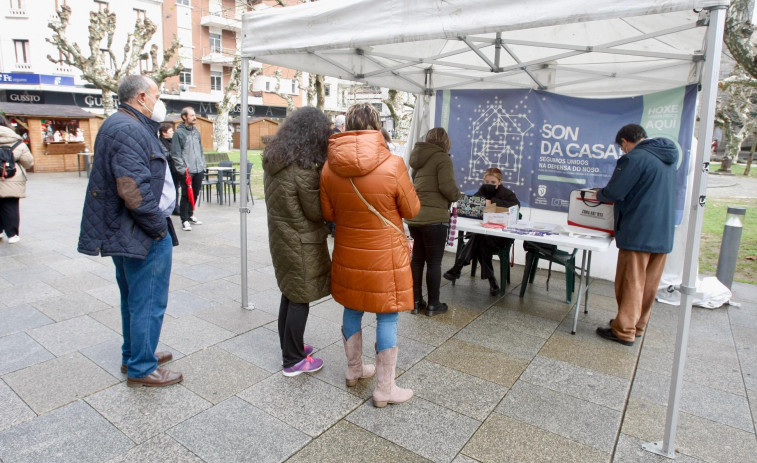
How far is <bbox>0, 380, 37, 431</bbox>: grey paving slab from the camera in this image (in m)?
2.45

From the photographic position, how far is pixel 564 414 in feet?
9.02

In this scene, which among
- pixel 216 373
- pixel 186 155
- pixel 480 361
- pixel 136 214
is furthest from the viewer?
pixel 186 155

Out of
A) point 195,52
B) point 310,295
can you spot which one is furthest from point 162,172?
point 195,52

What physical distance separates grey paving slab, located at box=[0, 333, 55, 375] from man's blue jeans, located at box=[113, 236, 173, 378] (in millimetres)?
824

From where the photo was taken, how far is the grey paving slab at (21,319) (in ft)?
11.8

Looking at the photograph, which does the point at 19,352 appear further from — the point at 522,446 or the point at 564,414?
the point at 564,414

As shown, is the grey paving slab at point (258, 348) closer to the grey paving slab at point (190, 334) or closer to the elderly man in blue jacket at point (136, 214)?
the grey paving slab at point (190, 334)

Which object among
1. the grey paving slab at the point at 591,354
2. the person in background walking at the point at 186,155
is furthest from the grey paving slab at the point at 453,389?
the person in background walking at the point at 186,155

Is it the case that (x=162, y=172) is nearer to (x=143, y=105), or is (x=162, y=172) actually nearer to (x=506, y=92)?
(x=143, y=105)

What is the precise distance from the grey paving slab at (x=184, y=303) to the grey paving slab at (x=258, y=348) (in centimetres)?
78

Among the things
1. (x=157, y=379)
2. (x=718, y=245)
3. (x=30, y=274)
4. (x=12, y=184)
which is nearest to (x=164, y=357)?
(x=157, y=379)

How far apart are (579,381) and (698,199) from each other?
1.50 m

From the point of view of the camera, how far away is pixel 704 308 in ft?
15.7

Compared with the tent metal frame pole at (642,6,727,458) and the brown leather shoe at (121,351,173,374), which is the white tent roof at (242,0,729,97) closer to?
the tent metal frame pole at (642,6,727,458)
